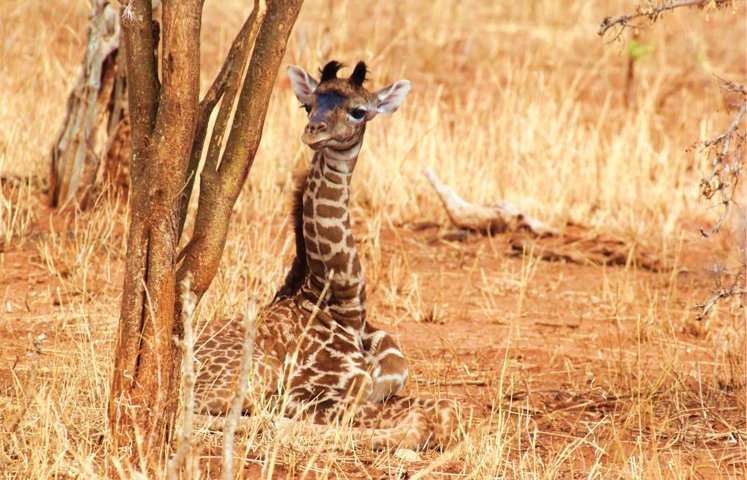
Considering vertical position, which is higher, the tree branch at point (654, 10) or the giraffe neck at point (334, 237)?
the tree branch at point (654, 10)

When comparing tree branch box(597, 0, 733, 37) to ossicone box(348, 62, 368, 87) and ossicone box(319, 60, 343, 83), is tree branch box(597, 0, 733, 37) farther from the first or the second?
ossicone box(319, 60, 343, 83)

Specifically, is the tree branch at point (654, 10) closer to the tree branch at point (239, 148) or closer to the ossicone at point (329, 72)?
the ossicone at point (329, 72)

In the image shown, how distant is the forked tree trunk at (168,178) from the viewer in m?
4.79

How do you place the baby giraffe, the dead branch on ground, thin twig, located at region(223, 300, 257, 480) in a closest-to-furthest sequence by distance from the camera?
1. thin twig, located at region(223, 300, 257, 480)
2. the baby giraffe
3. the dead branch on ground

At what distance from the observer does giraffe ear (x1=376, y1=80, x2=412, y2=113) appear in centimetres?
675

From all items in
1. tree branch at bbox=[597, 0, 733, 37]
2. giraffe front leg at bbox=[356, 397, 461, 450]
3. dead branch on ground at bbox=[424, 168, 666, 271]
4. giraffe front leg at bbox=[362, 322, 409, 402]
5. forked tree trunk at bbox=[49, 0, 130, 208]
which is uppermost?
tree branch at bbox=[597, 0, 733, 37]

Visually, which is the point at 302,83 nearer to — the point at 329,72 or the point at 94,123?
the point at 329,72

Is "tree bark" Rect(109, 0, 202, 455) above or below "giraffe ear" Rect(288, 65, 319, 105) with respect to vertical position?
below

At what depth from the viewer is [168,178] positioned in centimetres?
480

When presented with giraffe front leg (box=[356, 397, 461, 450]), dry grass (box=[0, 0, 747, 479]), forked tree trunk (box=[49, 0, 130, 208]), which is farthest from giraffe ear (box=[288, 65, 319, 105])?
forked tree trunk (box=[49, 0, 130, 208])

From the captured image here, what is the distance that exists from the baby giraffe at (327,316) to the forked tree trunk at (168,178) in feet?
3.23

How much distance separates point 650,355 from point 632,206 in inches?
133

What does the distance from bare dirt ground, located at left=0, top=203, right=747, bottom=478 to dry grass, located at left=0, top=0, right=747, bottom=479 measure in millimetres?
20

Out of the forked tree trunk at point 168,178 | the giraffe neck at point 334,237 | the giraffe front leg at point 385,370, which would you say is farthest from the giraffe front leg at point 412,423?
the forked tree trunk at point 168,178
